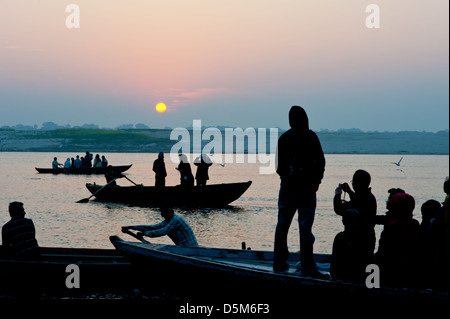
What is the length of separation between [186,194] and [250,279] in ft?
61.1

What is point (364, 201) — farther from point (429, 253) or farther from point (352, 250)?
point (429, 253)

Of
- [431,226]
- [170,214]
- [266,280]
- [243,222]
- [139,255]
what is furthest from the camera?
[243,222]

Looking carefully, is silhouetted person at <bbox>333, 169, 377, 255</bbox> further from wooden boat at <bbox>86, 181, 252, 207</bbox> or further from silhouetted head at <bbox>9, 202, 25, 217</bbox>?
wooden boat at <bbox>86, 181, 252, 207</bbox>

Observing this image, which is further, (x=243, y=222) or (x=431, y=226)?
(x=243, y=222)

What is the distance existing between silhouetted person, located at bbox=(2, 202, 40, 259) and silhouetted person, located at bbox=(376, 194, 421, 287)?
15.6 feet

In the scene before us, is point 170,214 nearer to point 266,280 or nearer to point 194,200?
point 266,280

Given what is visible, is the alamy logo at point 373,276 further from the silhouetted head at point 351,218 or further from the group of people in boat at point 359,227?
the silhouetted head at point 351,218

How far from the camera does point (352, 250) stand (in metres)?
6.45

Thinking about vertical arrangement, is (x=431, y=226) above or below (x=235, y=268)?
above

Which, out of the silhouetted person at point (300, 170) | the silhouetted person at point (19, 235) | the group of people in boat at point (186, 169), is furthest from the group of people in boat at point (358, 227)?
the group of people in boat at point (186, 169)

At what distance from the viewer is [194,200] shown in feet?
85.0

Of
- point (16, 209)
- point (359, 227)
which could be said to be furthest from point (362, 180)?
point (16, 209)
